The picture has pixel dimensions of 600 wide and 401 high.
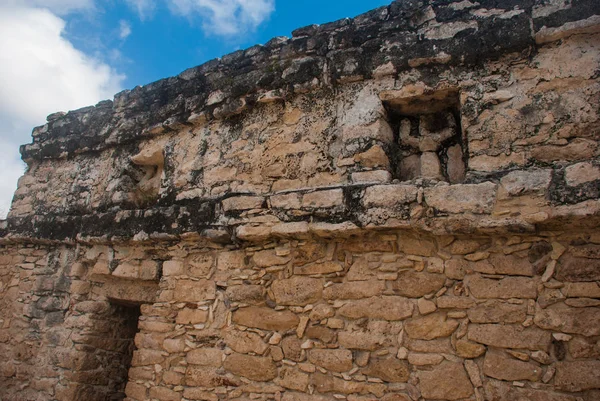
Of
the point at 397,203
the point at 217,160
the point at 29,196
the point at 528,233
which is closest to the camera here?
the point at 528,233

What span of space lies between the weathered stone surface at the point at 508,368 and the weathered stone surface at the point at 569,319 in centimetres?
23

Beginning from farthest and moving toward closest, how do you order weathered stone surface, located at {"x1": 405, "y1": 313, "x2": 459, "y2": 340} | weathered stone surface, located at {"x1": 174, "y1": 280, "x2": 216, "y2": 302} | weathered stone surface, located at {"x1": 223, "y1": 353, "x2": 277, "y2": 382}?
weathered stone surface, located at {"x1": 174, "y1": 280, "x2": 216, "y2": 302}
weathered stone surface, located at {"x1": 223, "y1": 353, "x2": 277, "y2": 382}
weathered stone surface, located at {"x1": 405, "y1": 313, "x2": 459, "y2": 340}

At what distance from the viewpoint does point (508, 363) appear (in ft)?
7.26

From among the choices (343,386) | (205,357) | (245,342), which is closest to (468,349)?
(343,386)

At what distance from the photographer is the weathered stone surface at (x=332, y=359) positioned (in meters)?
2.55

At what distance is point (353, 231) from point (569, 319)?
1.29 m

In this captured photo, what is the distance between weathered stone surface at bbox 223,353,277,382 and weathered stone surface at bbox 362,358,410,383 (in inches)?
26.2

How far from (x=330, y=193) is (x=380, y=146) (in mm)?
521

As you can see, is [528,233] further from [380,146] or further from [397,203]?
[380,146]

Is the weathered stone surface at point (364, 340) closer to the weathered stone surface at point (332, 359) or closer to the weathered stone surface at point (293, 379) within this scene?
the weathered stone surface at point (332, 359)

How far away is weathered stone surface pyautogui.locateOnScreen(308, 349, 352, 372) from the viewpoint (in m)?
2.55

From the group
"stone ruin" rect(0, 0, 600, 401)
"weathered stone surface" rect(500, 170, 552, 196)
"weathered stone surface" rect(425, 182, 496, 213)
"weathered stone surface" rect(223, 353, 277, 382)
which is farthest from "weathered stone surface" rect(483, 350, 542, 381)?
"weathered stone surface" rect(223, 353, 277, 382)

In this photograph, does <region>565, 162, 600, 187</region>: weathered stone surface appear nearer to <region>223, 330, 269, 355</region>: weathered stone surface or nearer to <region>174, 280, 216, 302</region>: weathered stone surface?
<region>223, 330, 269, 355</region>: weathered stone surface

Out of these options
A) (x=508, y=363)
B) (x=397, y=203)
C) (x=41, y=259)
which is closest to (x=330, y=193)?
(x=397, y=203)
